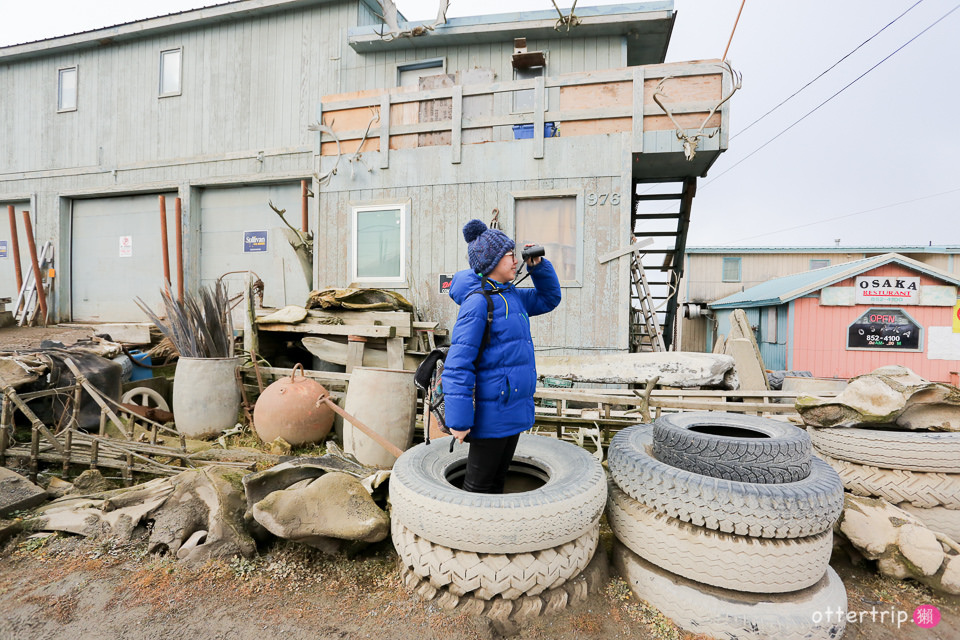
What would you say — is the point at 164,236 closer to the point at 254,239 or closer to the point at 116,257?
the point at 254,239

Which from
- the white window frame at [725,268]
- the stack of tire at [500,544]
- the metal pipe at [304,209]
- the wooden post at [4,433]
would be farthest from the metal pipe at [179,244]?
the white window frame at [725,268]

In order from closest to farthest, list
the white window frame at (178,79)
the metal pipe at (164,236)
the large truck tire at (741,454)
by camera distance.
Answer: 1. the large truck tire at (741,454)
2. the metal pipe at (164,236)
3. the white window frame at (178,79)

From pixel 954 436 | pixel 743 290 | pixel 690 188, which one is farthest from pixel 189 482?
pixel 743 290

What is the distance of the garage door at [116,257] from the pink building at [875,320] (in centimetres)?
1612

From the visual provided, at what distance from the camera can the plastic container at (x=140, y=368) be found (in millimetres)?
6226

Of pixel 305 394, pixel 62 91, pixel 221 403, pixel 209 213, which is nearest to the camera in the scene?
pixel 305 394

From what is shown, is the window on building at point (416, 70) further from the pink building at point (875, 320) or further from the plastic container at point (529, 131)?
the pink building at point (875, 320)

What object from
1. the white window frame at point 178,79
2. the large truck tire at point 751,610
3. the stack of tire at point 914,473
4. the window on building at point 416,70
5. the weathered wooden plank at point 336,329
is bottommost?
the large truck tire at point 751,610

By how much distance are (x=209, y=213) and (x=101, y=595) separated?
29.5ft

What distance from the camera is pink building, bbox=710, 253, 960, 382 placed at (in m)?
11.1

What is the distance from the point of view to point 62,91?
409 inches

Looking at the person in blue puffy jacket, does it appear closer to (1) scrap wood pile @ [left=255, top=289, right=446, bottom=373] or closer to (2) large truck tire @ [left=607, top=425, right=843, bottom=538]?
(2) large truck tire @ [left=607, top=425, right=843, bottom=538]

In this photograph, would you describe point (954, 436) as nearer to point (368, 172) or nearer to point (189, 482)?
point (189, 482)

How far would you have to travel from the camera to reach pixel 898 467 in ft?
9.35
